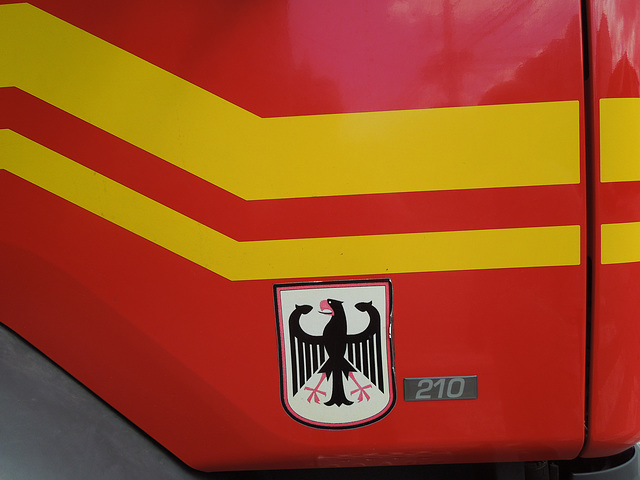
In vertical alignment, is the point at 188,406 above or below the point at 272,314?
below

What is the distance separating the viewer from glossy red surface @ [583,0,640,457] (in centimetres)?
100

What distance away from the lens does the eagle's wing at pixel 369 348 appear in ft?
3.50

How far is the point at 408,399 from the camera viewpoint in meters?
1.09

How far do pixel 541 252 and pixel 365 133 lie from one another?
0.39 m

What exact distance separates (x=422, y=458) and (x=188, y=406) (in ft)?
1.60

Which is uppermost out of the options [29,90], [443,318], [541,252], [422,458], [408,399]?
[29,90]

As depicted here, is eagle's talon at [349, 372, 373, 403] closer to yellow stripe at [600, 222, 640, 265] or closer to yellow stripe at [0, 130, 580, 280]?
yellow stripe at [0, 130, 580, 280]

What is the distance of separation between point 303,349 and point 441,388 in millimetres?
277

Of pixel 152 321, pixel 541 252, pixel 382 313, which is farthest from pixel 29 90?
pixel 541 252

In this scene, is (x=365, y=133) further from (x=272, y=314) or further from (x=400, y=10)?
(x=272, y=314)

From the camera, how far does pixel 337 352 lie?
1072 mm

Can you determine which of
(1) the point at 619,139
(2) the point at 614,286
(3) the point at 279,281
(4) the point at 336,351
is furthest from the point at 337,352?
(1) the point at 619,139

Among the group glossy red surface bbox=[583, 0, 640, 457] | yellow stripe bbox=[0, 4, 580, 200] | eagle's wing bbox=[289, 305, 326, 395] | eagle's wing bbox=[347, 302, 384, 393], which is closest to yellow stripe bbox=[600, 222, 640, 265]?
glossy red surface bbox=[583, 0, 640, 457]

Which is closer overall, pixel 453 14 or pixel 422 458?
pixel 453 14
